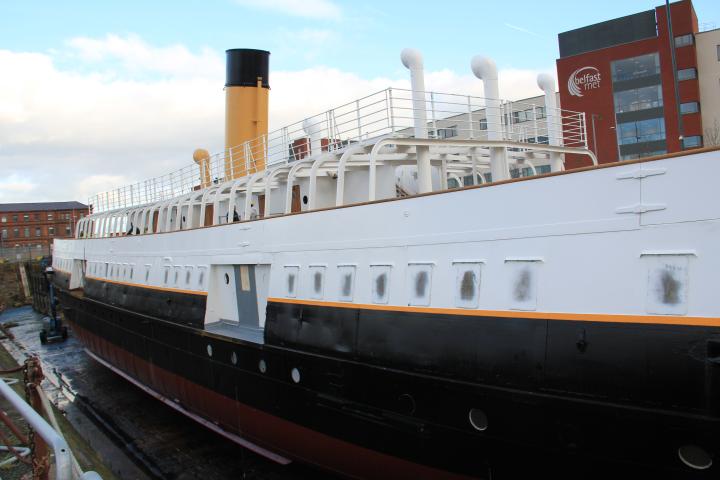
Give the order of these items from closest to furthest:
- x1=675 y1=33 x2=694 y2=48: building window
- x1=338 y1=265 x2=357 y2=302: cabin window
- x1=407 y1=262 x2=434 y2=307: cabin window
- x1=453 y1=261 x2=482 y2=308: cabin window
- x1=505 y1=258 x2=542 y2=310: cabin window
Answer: x1=505 y1=258 x2=542 y2=310: cabin window → x1=453 y1=261 x2=482 y2=308: cabin window → x1=407 y1=262 x2=434 y2=307: cabin window → x1=338 y1=265 x2=357 y2=302: cabin window → x1=675 y1=33 x2=694 y2=48: building window

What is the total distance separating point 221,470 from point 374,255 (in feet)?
17.8

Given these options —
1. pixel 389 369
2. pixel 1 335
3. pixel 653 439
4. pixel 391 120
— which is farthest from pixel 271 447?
pixel 1 335

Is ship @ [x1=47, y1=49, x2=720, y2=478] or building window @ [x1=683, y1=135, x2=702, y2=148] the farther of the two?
building window @ [x1=683, y1=135, x2=702, y2=148]

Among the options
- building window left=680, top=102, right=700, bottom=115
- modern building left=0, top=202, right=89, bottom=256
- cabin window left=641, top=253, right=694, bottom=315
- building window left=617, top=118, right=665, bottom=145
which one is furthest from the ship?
modern building left=0, top=202, right=89, bottom=256

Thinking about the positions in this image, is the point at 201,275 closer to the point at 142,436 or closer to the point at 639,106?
the point at 142,436

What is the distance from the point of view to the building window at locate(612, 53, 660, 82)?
35.0 meters

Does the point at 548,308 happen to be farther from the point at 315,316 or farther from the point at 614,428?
the point at 315,316

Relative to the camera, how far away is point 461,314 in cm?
572

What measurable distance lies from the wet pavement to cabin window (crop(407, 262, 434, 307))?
4310 mm

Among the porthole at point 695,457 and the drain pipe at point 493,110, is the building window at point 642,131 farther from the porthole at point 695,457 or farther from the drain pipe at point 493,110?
the porthole at point 695,457

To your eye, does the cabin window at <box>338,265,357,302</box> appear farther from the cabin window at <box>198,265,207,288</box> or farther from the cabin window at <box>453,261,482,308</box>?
the cabin window at <box>198,265,207,288</box>

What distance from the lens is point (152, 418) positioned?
1262 cm

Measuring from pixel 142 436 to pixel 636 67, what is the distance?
36.4 m

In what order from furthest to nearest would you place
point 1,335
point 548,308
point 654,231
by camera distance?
1. point 1,335
2. point 548,308
3. point 654,231
